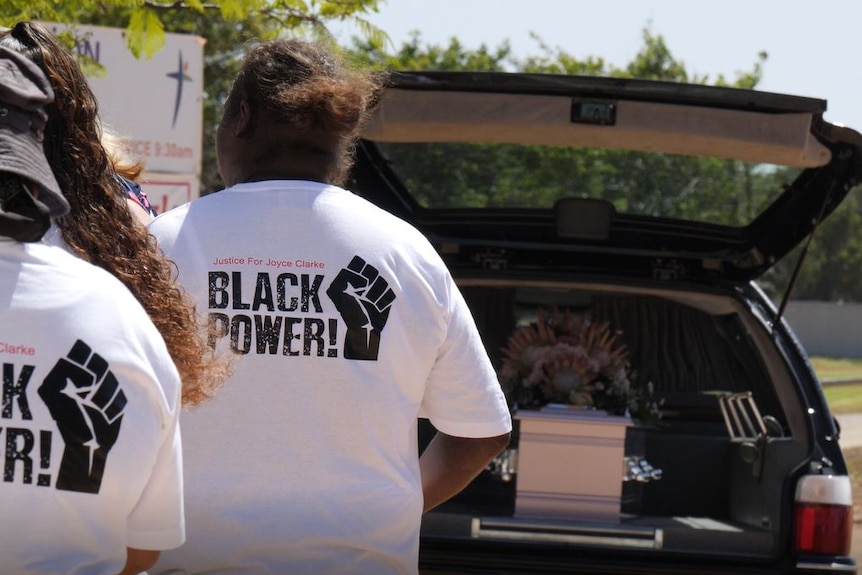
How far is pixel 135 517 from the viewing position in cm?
149

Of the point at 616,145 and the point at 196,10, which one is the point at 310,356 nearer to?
the point at 616,145

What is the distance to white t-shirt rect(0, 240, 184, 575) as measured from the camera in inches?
54.7

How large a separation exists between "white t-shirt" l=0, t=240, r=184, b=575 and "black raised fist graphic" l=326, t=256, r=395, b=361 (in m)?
0.53

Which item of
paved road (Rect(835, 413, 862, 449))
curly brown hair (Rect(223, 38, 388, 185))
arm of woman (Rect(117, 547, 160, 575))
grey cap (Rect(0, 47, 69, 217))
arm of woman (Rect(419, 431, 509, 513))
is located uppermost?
curly brown hair (Rect(223, 38, 388, 185))

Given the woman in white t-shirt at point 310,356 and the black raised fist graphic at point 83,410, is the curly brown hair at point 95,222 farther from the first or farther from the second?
the black raised fist graphic at point 83,410

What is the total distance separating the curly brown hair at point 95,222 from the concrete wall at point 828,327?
39003mm

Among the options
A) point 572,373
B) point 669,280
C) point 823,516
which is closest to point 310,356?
point 823,516

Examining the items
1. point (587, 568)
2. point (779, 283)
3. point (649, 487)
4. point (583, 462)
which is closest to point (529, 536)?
point (587, 568)

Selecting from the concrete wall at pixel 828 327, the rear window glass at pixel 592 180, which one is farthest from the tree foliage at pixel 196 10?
the concrete wall at pixel 828 327

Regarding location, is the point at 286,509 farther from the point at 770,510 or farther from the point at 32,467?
the point at 770,510

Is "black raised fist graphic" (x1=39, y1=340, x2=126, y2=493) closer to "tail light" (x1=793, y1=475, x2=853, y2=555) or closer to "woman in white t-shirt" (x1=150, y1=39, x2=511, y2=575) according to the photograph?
"woman in white t-shirt" (x1=150, y1=39, x2=511, y2=575)

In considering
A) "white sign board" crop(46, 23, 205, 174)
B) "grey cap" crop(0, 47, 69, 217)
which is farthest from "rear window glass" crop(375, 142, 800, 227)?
"grey cap" crop(0, 47, 69, 217)

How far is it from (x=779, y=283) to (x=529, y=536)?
36.5 m

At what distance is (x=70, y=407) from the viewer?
55.2 inches
